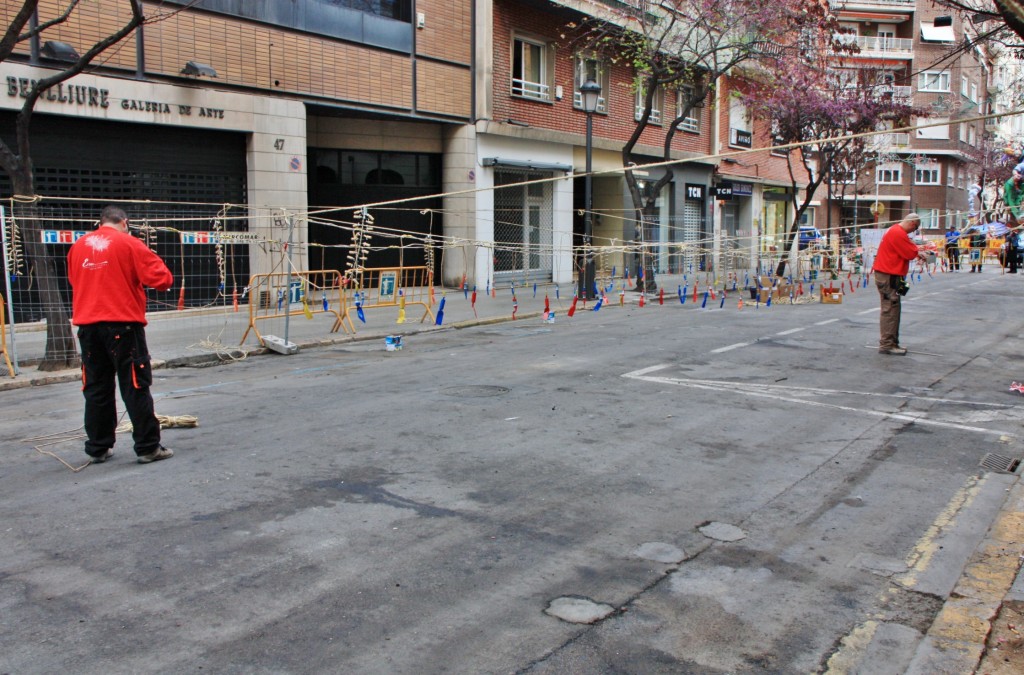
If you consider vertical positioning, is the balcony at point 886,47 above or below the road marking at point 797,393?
above

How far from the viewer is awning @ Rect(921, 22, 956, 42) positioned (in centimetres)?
5616

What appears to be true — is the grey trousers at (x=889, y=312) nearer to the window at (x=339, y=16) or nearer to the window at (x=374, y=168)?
the window at (x=339, y=16)

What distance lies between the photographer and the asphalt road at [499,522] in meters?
3.77

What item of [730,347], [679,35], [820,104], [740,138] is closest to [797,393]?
[730,347]

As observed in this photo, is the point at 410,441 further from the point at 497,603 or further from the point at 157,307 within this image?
the point at 157,307

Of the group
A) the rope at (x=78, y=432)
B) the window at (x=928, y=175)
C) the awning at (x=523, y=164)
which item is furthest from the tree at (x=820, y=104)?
the window at (x=928, y=175)

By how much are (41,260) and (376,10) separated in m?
11.3

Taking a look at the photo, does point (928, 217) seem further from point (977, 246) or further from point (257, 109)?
point (257, 109)

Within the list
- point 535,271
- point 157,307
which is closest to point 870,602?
point 157,307

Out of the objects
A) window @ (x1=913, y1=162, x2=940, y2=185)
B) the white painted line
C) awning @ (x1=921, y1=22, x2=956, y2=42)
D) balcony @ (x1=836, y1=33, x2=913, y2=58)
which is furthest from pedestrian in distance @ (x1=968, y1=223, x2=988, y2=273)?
window @ (x1=913, y1=162, x2=940, y2=185)

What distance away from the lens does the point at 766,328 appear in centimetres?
1497

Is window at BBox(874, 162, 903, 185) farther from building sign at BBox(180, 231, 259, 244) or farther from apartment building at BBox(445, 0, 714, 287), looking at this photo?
building sign at BBox(180, 231, 259, 244)

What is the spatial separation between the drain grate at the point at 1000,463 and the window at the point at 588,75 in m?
20.8

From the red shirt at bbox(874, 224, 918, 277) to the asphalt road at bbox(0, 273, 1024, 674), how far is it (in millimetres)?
2340
